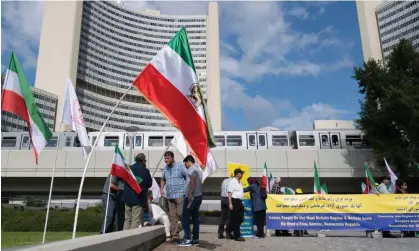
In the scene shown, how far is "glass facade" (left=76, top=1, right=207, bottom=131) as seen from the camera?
4011 inches

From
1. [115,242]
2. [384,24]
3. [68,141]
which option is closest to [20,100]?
[115,242]

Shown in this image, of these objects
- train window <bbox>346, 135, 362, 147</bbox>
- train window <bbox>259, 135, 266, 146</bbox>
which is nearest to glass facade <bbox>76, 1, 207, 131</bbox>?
train window <bbox>259, 135, 266, 146</bbox>

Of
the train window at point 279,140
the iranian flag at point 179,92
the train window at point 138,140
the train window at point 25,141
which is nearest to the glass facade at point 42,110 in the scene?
the train window at point 25,141

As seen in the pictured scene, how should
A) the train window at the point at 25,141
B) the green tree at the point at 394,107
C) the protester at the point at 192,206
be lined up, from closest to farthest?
the protester at the point at 192,206, the green tree at the point at 394,107, the train window at the point at 25,141

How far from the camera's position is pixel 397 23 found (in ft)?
310

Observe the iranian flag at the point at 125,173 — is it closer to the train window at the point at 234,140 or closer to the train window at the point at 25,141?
the train window at the point at 234,140

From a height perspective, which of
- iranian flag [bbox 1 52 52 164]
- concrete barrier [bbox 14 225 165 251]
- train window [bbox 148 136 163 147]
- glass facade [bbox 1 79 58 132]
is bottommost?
concrete barrier [bbox 14 225 165 251]

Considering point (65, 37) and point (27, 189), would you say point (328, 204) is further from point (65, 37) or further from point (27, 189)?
point (65, 37)

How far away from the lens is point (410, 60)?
30953 mm

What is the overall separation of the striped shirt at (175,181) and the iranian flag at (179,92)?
27.5 inches

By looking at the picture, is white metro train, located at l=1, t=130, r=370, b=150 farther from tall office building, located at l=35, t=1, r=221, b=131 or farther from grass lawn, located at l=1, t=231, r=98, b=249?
tall office building, located at l=35, t=1, r=221, b=131

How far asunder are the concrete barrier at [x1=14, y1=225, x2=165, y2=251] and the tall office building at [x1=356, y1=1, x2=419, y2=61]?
9735cm

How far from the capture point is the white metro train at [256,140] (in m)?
34.9

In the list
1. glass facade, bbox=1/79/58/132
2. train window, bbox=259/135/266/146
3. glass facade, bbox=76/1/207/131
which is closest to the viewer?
train window, bbox=259/135/266/146
